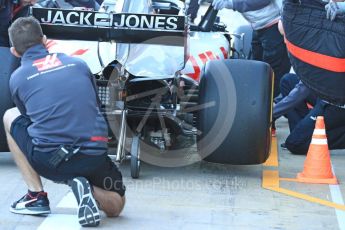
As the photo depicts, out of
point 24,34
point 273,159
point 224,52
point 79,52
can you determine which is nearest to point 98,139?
point 24,34

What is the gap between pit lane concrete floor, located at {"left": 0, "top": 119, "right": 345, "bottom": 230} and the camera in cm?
567

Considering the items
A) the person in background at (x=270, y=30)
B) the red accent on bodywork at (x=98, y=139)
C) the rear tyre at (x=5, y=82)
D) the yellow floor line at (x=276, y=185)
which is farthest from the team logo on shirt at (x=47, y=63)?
the person in background at (x=270, y=30)

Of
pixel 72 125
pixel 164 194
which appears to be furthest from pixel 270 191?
pixel 72 125

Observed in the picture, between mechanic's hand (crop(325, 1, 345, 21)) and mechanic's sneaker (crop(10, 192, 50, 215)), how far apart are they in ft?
9.15

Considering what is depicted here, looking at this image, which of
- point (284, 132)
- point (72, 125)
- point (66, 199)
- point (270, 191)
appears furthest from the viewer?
point (284, 132)

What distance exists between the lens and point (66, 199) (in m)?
6.19

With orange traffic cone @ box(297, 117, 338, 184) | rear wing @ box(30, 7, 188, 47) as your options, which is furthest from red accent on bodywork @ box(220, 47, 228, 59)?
rear wing @ box(30, 7, 188, 47)

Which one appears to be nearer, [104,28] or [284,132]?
[104,28]

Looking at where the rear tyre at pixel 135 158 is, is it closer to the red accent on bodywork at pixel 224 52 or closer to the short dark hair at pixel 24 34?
the short dark hair at pixel 24 34

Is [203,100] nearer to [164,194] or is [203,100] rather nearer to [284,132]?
[164,194]

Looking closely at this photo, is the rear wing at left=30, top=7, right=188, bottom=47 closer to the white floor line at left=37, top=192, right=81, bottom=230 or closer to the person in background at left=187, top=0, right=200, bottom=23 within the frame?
the white floor line at left=37, top=192, right=81, bottom=230

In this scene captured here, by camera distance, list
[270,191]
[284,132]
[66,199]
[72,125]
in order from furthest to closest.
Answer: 1. [284,132]
2. [270,191]
3. [66,199]
4. [72,125]

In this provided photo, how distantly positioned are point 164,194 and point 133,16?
1507 mm

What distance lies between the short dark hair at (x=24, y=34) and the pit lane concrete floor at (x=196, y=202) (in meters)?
1.19
